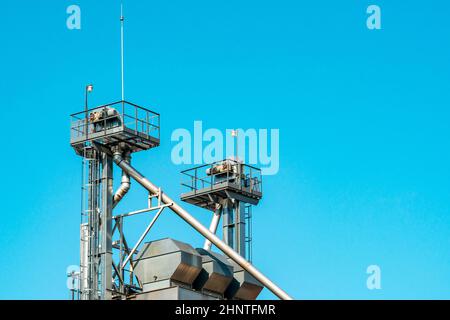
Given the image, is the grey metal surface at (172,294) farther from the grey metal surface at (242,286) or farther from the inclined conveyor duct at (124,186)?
the inclined conveyor duct at (124,186)

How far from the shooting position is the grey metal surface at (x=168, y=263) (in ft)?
236

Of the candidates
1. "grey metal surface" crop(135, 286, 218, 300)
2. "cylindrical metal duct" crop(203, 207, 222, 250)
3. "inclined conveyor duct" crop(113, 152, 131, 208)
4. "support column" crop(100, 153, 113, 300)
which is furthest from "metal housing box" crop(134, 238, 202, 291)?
"cylindrical metal duct" crop(203, 207, 222, 250)

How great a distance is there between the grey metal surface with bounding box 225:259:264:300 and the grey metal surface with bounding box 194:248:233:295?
0.70 m

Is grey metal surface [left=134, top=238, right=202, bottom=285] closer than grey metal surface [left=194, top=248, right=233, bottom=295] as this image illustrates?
Yes

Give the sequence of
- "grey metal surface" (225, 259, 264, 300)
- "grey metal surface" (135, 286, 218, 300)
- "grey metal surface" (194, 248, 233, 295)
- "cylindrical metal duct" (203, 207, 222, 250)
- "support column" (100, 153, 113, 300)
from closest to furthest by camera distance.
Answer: "grey metal surface" (135, 286, 218, 300), "support column" (100, 153, 113, 300), "grey metal surface" (194, 248, 233, 295), "grey metal surface" (225, 259, 264, 300), "cylindrical metal duct" (203, 207, 222, 250)

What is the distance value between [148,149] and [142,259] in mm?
6650

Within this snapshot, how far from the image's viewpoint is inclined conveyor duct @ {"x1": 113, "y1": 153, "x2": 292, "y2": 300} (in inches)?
2945

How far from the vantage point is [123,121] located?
245ft

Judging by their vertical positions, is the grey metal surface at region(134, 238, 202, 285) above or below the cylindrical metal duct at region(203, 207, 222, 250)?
below

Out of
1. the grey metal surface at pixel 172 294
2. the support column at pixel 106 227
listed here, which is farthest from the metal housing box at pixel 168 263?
the support column at pixel 106 227

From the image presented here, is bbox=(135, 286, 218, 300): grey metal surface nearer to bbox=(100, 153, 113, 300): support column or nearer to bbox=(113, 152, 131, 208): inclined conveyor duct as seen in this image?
bbox=(100, 153, 113, 300): support column

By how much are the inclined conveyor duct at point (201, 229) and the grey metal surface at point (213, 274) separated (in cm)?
78

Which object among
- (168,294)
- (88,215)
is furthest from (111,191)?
(168,294)
